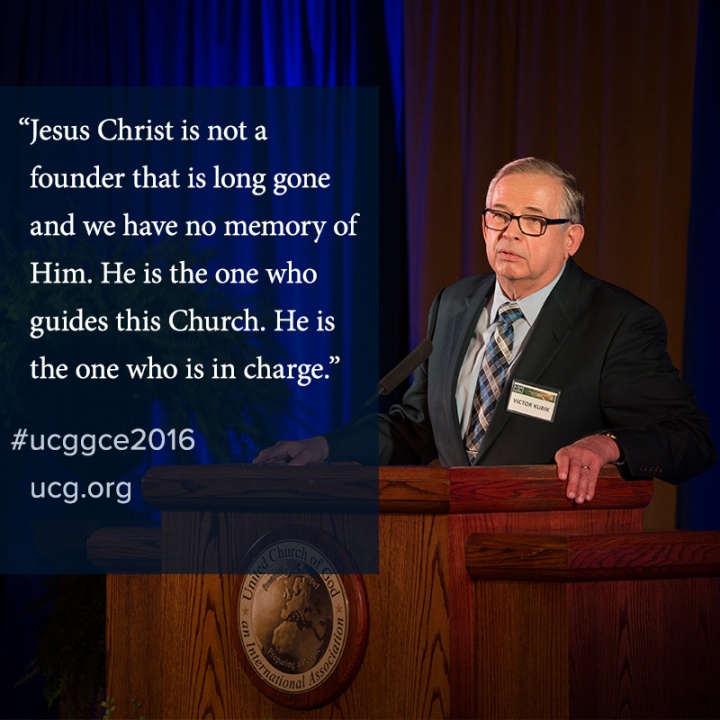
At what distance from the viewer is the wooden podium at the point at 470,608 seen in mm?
1537

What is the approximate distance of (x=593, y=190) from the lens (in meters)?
3.74

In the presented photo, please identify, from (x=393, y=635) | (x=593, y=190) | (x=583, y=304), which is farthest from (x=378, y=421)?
(x=593, y=190)

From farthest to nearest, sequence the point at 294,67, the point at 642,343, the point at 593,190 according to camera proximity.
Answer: the point at 294,67
the point at 593,190
the point at 642,343

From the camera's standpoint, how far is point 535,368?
2.21m

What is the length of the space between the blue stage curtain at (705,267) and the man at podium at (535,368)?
138 cm

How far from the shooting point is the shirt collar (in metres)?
2.37

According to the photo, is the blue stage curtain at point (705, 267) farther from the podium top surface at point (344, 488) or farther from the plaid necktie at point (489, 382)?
the podium top surface at point (344, 488)

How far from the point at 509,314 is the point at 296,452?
0.69 metres

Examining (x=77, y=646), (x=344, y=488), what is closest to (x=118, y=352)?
(x=77, y=646)

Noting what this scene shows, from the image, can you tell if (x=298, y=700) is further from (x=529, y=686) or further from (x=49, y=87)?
(x=49, y=87)

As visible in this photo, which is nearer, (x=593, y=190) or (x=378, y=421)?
(x=378, y=421)

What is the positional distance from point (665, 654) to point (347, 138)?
2.69m

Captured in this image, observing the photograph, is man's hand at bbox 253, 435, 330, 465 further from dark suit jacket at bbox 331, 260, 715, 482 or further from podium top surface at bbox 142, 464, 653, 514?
dark suit jacket at bbox 331, 260, 715, 482

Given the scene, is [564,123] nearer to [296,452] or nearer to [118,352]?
[118,352]
